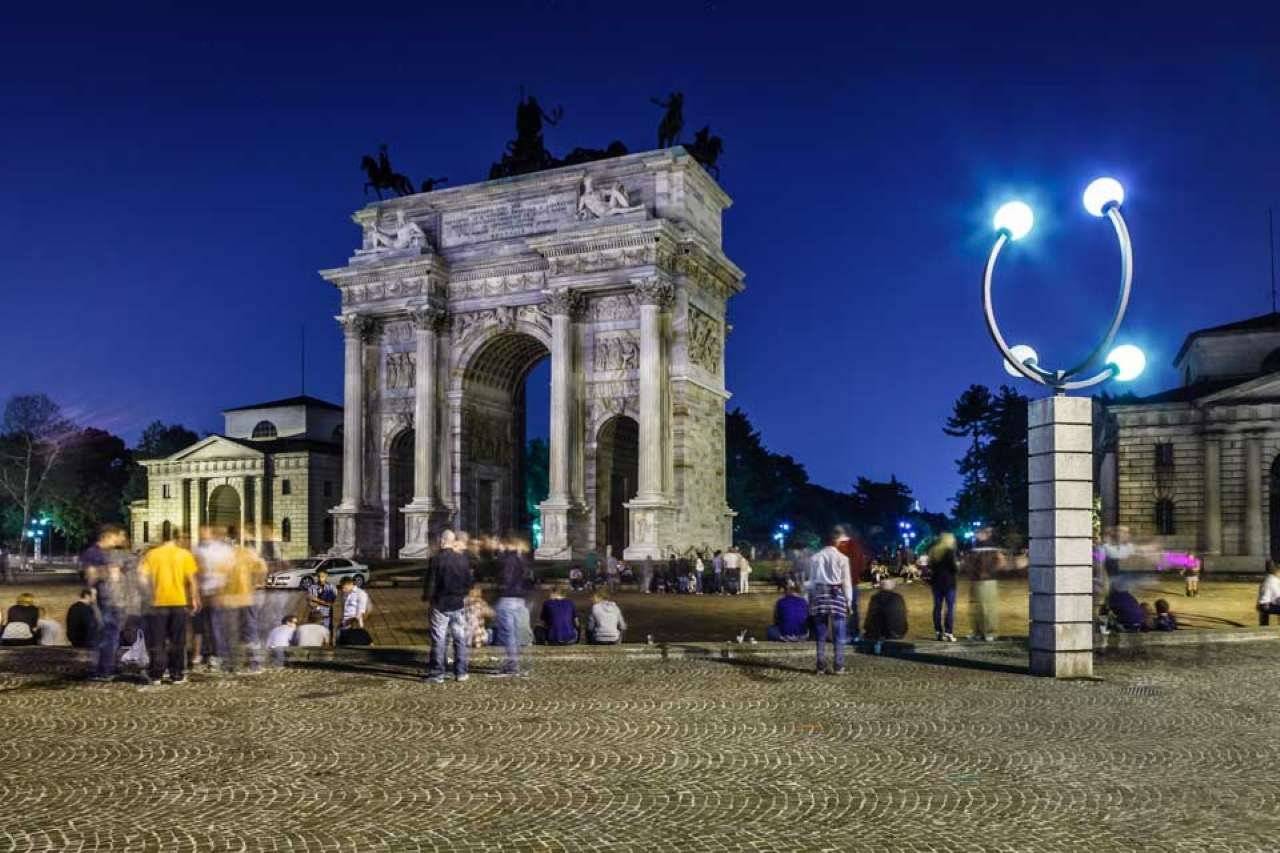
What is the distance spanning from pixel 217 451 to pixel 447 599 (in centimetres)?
5833

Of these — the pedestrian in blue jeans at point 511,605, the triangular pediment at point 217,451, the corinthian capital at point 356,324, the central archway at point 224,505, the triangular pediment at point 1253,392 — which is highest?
the corinthian capital at point 356,324

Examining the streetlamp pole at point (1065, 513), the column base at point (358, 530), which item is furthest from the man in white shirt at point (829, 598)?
the column base at point (358, 530)

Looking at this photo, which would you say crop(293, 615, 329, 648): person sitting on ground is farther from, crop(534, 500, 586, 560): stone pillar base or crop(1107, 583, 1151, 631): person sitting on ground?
crop(534, 500, 586, 560): stone pillar base

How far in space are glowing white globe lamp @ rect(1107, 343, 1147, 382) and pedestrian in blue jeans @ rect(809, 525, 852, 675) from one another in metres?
4.61

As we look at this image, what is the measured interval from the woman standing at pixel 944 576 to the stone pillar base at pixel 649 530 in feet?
72.5

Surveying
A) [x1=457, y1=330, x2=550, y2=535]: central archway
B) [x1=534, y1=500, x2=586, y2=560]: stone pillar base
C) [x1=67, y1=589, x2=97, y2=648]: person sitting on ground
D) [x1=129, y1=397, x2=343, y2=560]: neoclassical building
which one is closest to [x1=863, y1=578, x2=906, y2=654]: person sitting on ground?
[x1=67, y1=589, x2=97, y2=648]: person sitting on ground

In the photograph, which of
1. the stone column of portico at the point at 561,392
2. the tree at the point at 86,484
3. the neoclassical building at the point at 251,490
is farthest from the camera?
the tree at the point at 86,484

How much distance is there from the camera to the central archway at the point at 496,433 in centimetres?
4412

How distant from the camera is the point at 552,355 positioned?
41.1 meters

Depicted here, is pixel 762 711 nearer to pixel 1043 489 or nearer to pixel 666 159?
pixel 1043 489

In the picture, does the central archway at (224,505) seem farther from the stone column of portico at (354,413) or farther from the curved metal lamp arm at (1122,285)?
the curved metal lamp arm at (1122,285)

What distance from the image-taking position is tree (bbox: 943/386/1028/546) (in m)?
68.5

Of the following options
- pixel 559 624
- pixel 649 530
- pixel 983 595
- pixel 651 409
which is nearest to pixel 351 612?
pixel 559 624

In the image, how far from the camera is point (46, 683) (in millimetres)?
11578
